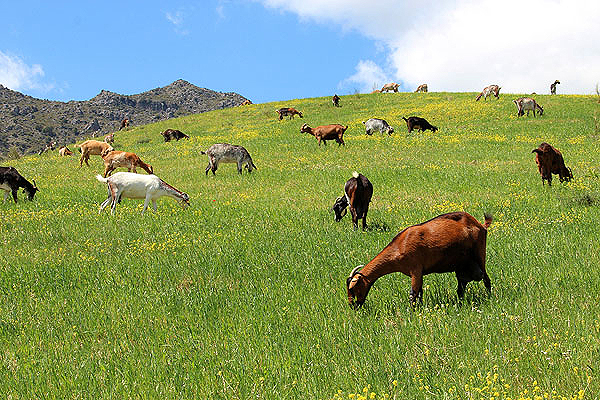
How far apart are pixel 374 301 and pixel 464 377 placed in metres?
2.00

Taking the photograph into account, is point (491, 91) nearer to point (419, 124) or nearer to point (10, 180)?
point (419, 124)

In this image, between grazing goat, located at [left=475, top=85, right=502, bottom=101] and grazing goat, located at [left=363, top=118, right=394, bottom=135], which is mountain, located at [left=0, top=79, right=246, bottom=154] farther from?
grazing goat, located at [left=363, top=118, right=394, bottom=135]

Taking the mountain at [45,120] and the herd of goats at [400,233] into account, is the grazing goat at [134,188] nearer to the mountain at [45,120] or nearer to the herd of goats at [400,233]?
the herd of goats at [400,233]

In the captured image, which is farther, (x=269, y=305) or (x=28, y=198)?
(x=28, y=198)

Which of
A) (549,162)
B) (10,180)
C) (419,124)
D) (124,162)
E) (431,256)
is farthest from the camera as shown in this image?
(419,124)

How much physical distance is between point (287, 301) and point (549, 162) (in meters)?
11.5

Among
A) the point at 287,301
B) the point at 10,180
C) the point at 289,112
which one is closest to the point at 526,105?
the point at 289,112

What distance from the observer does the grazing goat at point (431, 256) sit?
4.83 m

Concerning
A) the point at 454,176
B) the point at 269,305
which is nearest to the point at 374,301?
the point at 269,305

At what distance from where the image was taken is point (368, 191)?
9664 millimetres

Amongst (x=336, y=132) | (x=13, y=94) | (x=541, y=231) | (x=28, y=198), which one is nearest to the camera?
(x=541, y=231)

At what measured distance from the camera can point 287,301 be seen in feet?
18.2

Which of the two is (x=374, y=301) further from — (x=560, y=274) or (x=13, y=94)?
(x=13, y=94)

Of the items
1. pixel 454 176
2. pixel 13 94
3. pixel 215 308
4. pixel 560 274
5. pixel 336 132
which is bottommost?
pixel 215 308
